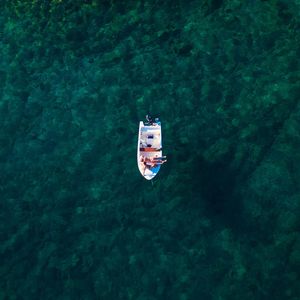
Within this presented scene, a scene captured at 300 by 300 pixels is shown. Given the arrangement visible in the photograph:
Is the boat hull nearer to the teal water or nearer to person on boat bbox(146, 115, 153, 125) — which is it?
person on boat bbox(146, 115, 153, 125)

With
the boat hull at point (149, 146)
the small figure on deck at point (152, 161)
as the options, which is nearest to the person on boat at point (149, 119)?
the boat hull at point (149, 146)

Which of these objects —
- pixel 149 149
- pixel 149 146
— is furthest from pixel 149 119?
pixel 149 149

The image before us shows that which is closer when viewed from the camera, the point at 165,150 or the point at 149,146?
the point at 149,146

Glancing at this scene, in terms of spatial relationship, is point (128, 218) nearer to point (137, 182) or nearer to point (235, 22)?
point (137, 182)

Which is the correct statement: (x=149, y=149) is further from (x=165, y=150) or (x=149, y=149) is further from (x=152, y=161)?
(x=165, y=150)

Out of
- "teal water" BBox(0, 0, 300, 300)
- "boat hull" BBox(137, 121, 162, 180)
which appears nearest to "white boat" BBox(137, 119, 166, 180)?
"boat hull" BBox(137, 121, 162, 180)

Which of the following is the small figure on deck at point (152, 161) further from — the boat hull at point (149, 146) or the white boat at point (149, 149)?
the boat hull at point (149, 146)

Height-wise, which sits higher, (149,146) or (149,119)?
(149,119)
